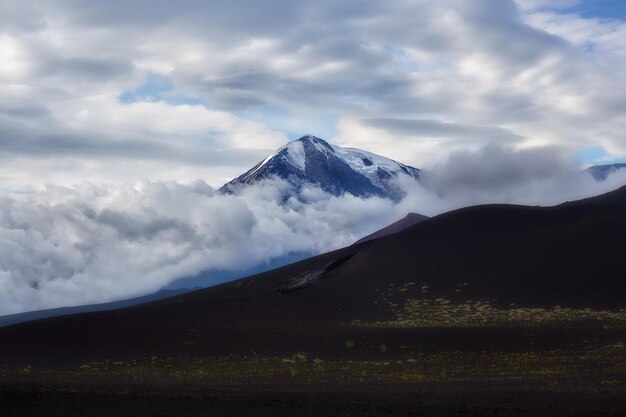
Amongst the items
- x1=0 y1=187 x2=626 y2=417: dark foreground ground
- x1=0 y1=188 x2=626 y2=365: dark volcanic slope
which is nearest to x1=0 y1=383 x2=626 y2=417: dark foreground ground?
x1=0 y1=187 x2=626 y2=417: dark foreground ground

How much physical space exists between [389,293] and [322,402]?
3340 cm

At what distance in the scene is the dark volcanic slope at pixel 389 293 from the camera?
45.9m

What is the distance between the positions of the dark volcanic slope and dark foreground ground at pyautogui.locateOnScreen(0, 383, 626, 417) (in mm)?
13165

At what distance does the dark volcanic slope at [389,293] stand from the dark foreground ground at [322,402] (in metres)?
13.2

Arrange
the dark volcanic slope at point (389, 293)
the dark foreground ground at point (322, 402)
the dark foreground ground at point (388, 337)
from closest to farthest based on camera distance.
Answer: the dark foreground ground at point (322, 402) → the dark foreground ground at point (388, 337) → the dark volcanic slope at point (389, 293)

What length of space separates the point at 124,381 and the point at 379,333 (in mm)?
18839

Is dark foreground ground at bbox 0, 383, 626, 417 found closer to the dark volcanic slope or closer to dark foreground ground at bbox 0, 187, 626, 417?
dark foreground ground at bbox 0, 187, 626, 417

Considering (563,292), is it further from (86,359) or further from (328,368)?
(86,359)

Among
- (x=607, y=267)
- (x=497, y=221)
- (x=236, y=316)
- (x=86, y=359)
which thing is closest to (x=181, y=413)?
(x=86, y=359)

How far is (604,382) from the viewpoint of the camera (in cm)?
2908

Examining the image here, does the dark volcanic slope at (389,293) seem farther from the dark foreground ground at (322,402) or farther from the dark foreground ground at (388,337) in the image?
the dark foreground ground at (322,402)

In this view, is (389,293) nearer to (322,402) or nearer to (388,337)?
(388,337)

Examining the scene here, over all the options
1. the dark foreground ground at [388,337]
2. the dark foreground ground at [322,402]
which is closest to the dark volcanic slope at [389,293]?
the dark foreground ground at [388,337]

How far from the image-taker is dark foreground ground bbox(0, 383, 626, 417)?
25.0 m
